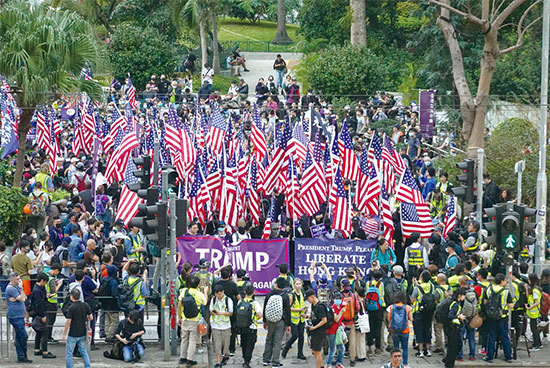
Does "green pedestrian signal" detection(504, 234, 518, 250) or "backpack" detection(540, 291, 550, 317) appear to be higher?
"green pedestrian signal" detection(504, 234, 518, 250)

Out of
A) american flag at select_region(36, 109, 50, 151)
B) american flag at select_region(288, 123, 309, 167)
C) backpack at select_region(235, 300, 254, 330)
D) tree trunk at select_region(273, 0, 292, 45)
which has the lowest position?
backpack at select_region(235, 300, 254, 330)

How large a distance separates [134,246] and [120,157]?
5.79m

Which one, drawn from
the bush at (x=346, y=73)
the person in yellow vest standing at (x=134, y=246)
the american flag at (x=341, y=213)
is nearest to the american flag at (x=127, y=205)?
the person in yellow vest standing at (x=134, y=246)

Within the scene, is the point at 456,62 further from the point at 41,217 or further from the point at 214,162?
the point at 41,217

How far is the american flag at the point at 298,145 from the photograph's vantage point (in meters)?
26.1

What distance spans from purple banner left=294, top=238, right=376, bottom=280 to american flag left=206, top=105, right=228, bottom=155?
5190 millimetres

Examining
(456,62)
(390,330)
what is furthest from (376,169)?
(456,62)

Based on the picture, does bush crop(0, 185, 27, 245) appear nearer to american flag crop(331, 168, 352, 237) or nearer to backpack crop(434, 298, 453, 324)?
american flag crop(331, 168, 352, 237)

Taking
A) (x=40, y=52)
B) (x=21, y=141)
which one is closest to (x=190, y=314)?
(x=40, y=52)

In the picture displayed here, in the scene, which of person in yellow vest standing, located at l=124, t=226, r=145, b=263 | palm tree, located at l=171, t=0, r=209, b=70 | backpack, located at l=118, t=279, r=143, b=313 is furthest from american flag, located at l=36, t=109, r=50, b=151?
palm tree, located at l=171, t=0, r=209, b=70

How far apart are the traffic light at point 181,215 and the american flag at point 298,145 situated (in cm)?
615

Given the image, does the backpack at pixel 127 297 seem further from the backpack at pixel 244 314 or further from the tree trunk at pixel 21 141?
the tree trunk at pixel 21 141

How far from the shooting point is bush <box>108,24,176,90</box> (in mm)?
48500

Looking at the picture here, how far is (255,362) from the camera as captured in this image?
20.0 metres
